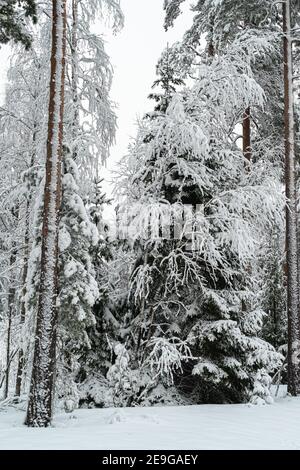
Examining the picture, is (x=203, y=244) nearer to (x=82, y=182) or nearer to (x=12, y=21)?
(x=82, y=182)

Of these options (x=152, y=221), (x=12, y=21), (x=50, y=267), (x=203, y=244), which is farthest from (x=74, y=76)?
(x=50, y=267)

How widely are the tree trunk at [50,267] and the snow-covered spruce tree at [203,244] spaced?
2.31m

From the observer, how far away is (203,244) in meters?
10.1

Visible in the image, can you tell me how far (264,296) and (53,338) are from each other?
20.1 m

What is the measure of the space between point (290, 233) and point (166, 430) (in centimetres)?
646

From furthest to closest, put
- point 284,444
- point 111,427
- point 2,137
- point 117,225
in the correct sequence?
point 2,137, point 117,225, point 111,427, point 284,444

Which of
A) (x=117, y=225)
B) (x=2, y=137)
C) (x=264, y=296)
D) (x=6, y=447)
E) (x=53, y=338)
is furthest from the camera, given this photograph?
(x=264, y=296)

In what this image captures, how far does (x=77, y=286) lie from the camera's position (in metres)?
9.28

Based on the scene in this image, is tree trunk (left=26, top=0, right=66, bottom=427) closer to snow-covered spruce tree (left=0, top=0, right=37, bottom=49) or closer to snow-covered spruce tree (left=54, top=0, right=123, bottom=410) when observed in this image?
snow-covered spruce tree (left=0, top=0, right=37, bottom=49)

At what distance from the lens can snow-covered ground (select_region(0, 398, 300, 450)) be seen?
20.0ft

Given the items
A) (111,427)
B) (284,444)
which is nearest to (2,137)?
(111,427)

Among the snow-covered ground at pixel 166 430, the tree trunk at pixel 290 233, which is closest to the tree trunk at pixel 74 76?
Result: the tree trunk at pixel 290 233

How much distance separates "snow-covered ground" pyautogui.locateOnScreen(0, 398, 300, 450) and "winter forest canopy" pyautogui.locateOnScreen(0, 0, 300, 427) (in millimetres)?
640

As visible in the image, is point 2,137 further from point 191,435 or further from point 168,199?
point 191,435
